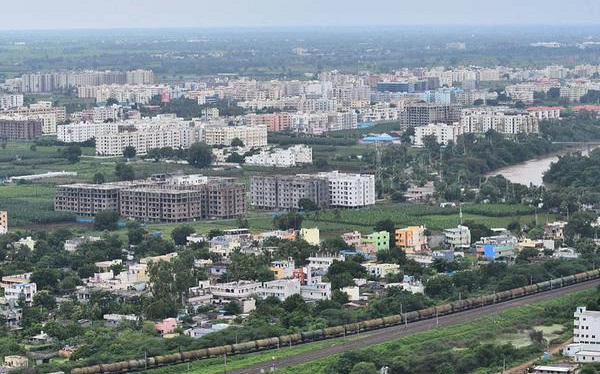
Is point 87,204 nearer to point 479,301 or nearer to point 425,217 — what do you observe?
point 425,217

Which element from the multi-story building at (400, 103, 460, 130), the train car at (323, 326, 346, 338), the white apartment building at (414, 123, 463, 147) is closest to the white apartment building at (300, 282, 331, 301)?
the train car at (323, 326, 346, 338)

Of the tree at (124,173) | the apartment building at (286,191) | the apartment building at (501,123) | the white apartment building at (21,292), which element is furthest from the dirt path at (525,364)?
the apartment building at (501,123)

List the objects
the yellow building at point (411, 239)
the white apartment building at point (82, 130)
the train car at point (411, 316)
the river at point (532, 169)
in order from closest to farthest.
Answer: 1. the train car at point (411, 316)
2. the yellow building at point (411, 239)
3. the river at point (532, 169)
4. the white apartment building at point (82, 130)

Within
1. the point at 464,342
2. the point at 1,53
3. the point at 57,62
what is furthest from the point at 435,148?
the point at 1,53

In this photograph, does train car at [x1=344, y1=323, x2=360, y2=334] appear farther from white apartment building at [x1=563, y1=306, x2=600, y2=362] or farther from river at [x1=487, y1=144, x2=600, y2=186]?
river at [x1=487, y1=144, x2=600, y2=186]

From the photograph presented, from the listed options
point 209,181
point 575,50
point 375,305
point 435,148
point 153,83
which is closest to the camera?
point 375,305

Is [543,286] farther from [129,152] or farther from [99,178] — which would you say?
[129,152]

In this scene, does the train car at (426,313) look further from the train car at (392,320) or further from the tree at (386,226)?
the tree at (386,226)
